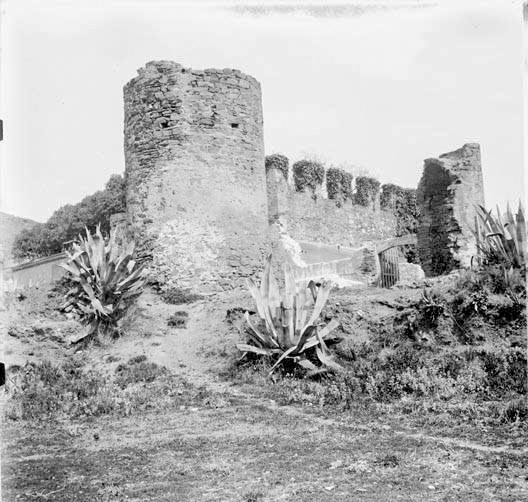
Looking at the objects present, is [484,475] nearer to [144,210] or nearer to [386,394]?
[386,394]

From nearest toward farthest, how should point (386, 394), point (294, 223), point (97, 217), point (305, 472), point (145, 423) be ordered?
point (305, 472)
point (145, 423)
point (386, 394)
point (294, 223)
point (97, 217)

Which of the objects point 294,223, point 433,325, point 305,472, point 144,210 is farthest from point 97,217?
point 305,472

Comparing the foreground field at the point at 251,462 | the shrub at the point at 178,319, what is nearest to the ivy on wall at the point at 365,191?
the shrub at the point at 178,319

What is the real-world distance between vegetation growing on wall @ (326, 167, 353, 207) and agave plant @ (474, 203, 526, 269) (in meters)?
19.8

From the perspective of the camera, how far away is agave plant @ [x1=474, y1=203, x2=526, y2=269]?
9.41 metres

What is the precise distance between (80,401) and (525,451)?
15.3ft

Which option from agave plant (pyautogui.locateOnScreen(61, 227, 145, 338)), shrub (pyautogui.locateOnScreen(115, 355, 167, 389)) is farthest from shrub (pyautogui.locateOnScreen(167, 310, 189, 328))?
shrub (pyautogui.locateOnScreen(115, 355, 167, 389))

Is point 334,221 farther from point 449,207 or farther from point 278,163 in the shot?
point 449,207

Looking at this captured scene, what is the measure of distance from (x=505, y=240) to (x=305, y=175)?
62.4ft

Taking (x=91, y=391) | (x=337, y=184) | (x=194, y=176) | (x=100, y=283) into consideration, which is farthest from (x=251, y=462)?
(x=337, y=184)

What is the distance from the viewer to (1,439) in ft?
20.4

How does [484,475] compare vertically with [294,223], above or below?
below

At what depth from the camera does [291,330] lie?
886cm

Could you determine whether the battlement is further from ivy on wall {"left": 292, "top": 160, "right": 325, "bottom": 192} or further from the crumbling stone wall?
the crumbling stone wall
